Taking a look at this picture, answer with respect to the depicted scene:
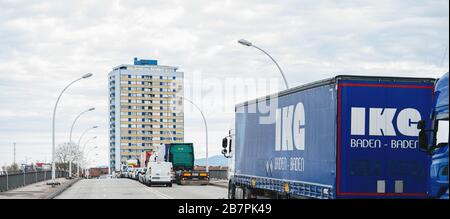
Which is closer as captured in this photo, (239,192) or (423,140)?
(423,140)

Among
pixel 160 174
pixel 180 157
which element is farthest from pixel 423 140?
pixel 180 157

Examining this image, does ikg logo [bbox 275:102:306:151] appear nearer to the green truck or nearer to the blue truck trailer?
the blue truck trailer

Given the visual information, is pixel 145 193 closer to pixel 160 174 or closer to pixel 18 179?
pixel 18 179

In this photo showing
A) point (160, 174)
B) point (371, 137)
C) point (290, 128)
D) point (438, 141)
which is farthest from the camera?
point (160, 174)

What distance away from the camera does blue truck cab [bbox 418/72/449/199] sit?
37.3ft

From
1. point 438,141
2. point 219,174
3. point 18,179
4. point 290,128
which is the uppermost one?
point 290,128

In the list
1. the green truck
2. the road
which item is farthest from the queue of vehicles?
the road

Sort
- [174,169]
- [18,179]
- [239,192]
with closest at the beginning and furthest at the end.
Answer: [239,192] → [18,179] → [174,169]

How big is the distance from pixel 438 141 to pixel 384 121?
2.15 m

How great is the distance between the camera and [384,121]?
1423 centimetres

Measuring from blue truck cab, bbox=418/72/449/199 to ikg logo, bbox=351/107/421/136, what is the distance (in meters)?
1.87

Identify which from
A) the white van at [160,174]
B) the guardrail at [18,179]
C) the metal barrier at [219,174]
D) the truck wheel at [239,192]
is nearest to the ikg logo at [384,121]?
the truck wheel at [239,192]

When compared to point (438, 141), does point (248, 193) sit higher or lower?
lower
